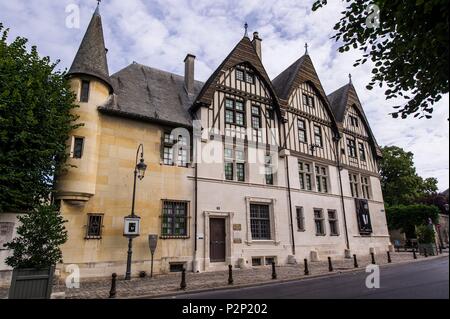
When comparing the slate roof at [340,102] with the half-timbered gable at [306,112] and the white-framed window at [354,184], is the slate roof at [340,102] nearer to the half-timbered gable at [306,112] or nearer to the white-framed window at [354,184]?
the half-timbered gable at [306,112]

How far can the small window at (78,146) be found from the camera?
12.6m

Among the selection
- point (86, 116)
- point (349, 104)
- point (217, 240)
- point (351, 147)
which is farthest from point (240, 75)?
point (351, 147)

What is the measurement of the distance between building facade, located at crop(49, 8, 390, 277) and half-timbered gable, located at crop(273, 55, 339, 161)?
0.34ft

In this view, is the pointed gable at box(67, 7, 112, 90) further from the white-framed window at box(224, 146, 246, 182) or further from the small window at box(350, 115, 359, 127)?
the small window at box(350, 115, 359, 127)

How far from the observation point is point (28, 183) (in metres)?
10.4

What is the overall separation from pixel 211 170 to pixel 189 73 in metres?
6.91

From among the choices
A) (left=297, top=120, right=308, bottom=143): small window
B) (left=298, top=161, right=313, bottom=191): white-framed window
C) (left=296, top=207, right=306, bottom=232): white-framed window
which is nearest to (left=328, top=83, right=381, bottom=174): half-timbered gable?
(left=298, top=161, right=313, bottom=191): white-framed window

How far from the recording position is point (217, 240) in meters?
15.1

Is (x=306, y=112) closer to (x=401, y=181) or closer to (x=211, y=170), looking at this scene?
(x=211, y=170)

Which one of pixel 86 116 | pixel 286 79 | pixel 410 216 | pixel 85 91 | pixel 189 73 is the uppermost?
pixel 286 79

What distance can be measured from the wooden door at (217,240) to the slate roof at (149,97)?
548 cm

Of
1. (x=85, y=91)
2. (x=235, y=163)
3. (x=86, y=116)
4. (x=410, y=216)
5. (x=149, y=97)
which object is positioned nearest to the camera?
(x=86, y=116)
